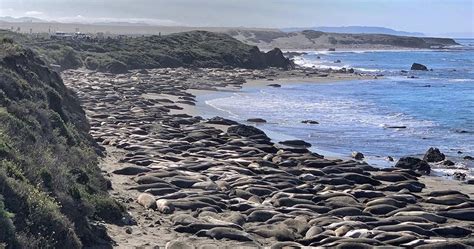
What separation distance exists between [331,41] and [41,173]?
529 feet

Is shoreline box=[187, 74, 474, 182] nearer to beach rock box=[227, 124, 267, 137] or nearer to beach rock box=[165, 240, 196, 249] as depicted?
beach rock box=[227, 124, 267, 137]

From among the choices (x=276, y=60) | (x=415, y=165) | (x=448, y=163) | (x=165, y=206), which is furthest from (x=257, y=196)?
(x=276, y=60)

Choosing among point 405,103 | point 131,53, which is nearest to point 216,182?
point 405,103

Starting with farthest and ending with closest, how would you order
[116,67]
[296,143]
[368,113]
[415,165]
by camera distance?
[116,67], [368,113], [296,143], [415,165]

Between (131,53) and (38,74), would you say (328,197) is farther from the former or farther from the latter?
(131,53)

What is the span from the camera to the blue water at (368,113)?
25172 millimetres

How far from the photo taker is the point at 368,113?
35031mm

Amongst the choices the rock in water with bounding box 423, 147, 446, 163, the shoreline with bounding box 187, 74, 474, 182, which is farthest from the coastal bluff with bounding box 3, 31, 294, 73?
the rock in water with bounding box 423, 147, 446, 163

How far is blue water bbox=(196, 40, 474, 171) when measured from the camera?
25.2m

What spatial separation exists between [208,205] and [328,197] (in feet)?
9.10

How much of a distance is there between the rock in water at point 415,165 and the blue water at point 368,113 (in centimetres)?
257

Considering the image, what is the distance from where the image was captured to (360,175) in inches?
676

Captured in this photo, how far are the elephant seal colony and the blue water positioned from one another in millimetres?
3828

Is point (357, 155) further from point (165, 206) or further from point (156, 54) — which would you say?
point (156, 54)
